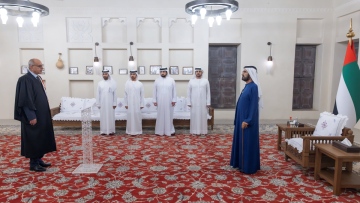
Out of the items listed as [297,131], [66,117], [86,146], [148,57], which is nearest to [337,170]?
[297,131]

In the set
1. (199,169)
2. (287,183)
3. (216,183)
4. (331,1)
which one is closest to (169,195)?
(216,183)

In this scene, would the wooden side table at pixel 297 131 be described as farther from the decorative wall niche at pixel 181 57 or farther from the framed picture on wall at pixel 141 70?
the framed picture on wall at pixel 141 70

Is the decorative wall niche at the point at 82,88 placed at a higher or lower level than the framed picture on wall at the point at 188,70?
lower

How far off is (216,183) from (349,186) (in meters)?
1.62

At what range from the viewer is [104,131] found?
6.51m

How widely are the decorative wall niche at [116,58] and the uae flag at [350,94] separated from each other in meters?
6.01

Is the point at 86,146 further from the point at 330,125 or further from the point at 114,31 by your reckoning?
the point at 114,31

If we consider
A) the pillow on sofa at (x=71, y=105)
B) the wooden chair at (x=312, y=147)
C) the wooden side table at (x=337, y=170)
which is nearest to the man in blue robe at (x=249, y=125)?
the wooden chair at (x=312, y=147)

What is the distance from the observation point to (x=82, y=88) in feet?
28.0

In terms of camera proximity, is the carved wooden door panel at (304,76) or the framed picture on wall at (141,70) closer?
the framed picture on wall at (141,70)

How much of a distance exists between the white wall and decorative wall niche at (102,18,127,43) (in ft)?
0.10

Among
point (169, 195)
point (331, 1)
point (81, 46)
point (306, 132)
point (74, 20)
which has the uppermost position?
point (331, 1)

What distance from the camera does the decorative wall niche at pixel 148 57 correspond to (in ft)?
27.7

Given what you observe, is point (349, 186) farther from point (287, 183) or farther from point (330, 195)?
point (287, 183)
